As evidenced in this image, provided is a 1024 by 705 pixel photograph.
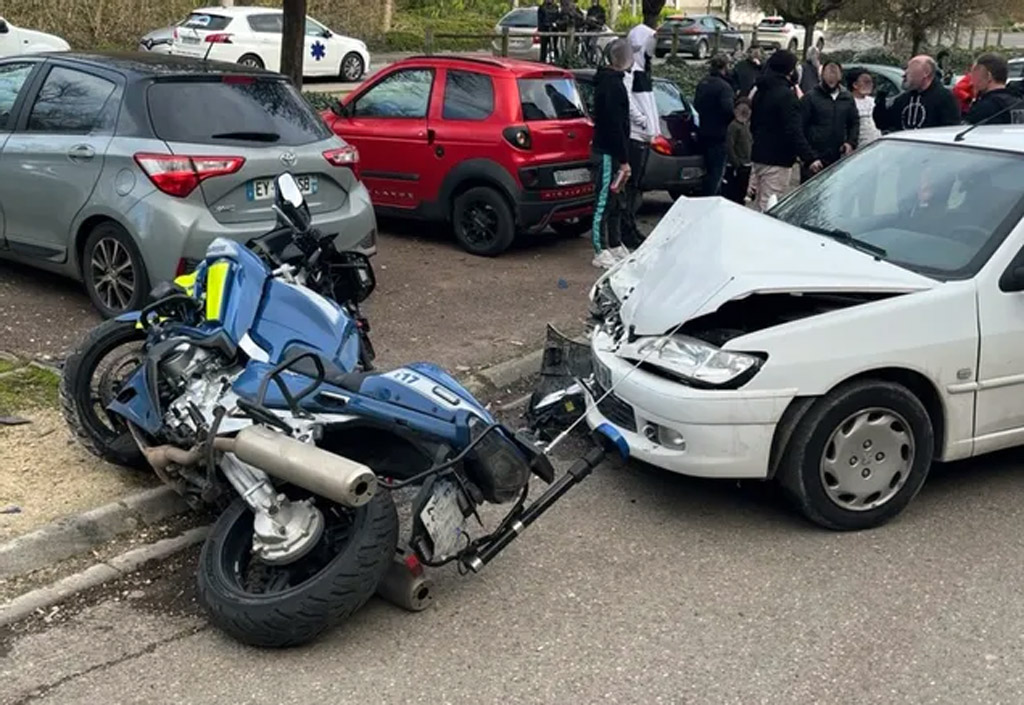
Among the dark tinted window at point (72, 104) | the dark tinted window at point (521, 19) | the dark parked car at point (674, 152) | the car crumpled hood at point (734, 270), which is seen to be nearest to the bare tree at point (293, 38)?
the dark parked car at point (674, 152)

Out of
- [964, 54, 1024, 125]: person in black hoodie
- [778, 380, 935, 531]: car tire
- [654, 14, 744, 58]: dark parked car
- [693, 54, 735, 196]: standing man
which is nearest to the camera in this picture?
[778, 380, 935, 531]: car tire

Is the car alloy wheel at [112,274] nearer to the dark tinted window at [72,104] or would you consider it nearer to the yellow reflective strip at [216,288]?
the dark tinted window at [72,104]

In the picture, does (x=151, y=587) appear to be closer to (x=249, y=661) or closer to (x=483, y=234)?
(x=249, y=661)

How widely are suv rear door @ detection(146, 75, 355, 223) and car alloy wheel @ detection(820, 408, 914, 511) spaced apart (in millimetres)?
3787

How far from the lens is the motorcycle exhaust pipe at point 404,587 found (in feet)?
13.1

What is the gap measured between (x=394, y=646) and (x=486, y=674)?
37 centimetres

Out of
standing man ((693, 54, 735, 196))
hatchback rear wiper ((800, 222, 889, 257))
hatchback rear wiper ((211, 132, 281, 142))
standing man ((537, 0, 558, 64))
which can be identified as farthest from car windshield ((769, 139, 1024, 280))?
standing man ((537, 0, 558, 64))

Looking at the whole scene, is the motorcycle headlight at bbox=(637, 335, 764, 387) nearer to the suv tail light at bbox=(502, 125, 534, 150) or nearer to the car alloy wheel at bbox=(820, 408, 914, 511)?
the car alloy wheel at bbox=(820, 408, 914, 511)

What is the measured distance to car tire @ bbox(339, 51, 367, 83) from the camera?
26.6 metres

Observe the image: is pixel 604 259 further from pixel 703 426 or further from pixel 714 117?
pixel 703 426

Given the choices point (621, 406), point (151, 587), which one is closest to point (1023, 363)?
point (621, 406)

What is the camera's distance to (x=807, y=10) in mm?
27391

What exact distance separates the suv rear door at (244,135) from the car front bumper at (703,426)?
2999mm

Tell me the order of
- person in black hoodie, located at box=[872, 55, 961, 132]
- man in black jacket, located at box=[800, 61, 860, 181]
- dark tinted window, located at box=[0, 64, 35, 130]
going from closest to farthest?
dark tinted window, located at box=[0, 64, 35, 130], person in black hoodie, located at box=[872, 55, 961, 132], man in black jacket, located at box=[800, 61, 860, 181]
